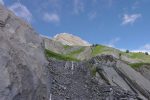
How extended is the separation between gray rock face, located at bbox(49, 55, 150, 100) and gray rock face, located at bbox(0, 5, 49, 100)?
14.0 metres

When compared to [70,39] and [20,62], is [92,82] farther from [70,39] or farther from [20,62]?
[70,39]

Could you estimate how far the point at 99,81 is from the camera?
123 feet

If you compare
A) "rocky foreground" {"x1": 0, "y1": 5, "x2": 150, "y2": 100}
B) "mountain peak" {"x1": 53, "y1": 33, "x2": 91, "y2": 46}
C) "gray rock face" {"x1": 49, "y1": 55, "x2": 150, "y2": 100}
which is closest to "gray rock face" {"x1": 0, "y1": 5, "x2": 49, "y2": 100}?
"rocky foreground" {"x1": 0, "y1": 5, "x2": 150, "y2": 100}

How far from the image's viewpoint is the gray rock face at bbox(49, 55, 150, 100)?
33.7 meters

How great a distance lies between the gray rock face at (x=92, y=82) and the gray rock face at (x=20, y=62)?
14.0m

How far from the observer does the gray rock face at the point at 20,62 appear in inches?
574

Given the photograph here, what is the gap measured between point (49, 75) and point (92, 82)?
6267mm

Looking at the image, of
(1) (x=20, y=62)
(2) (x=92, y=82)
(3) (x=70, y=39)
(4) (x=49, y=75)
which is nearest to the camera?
(1) (x=20, y=62)

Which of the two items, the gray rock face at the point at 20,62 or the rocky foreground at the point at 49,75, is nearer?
Answer: the gray rock face at the point at 20,62

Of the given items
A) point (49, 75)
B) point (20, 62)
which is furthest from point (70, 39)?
point (20, 62)

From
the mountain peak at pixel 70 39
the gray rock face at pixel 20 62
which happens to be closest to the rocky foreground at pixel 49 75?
the gray rock face at pixel 20 62

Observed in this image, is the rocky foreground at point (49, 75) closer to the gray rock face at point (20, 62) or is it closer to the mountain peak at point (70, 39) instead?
the gray rock face at point (20, 62)

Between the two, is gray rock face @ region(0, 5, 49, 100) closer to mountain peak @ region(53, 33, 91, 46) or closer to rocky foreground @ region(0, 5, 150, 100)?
rocky foreground @ region(0, 5, 150, 100)

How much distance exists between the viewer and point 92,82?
120 feet
